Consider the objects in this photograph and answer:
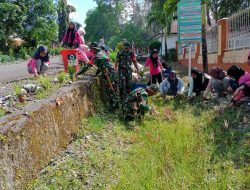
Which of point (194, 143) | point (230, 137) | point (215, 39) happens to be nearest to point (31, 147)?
point (194, 143)

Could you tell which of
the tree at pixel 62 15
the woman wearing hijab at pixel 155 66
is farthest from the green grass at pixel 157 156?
the tree at pixel 62 15

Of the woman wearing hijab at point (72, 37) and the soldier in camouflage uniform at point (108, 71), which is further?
the woman wearing hijab at point (72, 37)

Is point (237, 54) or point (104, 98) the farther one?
point (237, 54)

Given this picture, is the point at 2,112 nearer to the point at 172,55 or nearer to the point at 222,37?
the point at 222,37

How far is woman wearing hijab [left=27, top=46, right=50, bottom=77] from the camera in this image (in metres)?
7.90

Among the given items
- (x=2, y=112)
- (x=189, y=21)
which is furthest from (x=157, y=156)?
(x=189, y=21)

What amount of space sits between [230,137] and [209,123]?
33.0 inches

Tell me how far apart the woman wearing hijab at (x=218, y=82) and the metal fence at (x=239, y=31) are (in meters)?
2.04

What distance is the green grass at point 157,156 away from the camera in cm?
355

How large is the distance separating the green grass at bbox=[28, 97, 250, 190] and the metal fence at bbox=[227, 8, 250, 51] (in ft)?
12.5

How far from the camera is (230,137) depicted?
17.2 feet

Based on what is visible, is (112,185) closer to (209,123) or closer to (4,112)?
(4,112)

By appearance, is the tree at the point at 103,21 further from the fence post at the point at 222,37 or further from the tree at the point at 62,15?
the fence post at the point at 222,37

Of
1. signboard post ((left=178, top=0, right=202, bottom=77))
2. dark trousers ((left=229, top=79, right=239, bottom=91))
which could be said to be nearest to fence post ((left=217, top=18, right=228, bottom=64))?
signboard post ((left=178, top=0, right=202, bottom=77))
